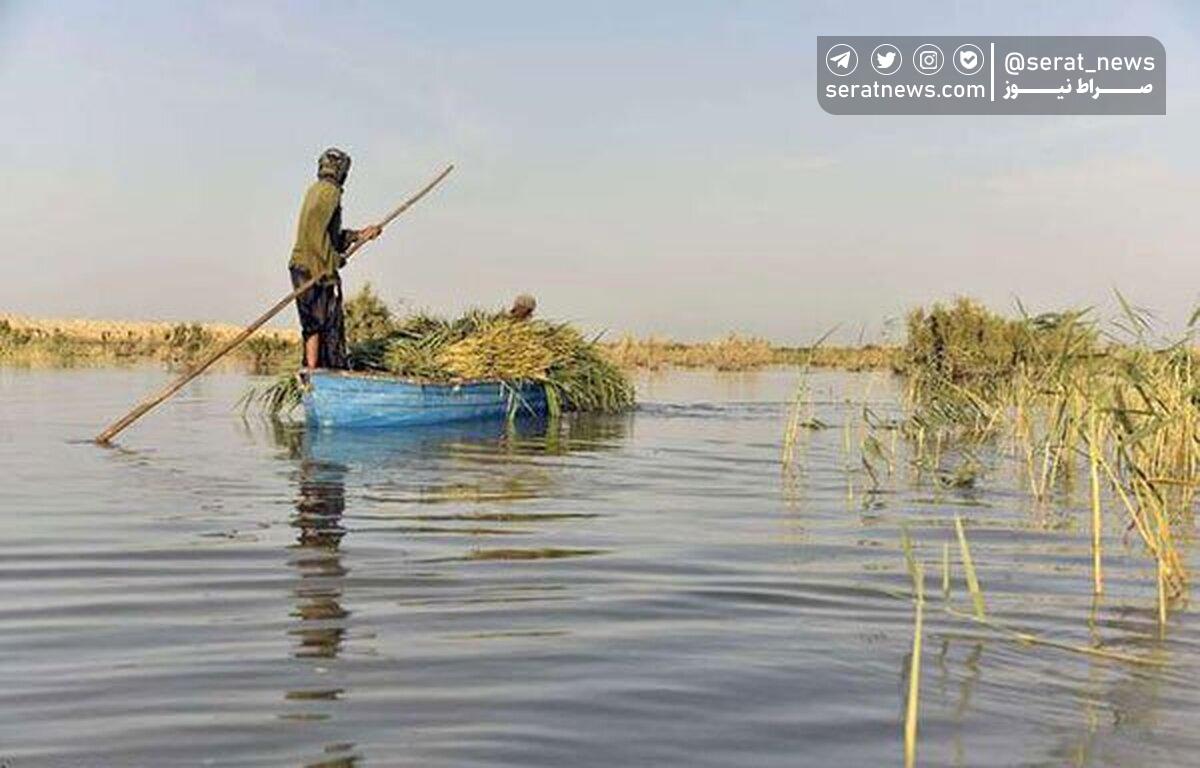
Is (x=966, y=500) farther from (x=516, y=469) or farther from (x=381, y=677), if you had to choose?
(x=381, y=677)

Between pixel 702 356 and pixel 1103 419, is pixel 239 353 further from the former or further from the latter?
pixel 1103 419

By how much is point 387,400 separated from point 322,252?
171cm

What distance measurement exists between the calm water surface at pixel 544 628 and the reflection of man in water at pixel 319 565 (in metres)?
0.02

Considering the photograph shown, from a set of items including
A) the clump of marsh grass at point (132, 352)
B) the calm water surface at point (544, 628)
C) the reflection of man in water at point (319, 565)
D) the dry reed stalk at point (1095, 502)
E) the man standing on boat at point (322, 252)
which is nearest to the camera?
the calm water surface at point (544, 628)

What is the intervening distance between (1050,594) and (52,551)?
3.97 m

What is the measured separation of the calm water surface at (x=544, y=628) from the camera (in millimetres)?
2916

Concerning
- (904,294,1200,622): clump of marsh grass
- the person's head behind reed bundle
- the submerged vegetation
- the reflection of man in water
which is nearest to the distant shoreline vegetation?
the submerged vegetation

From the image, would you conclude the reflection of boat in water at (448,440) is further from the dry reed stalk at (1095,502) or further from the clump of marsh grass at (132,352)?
the clump of marsh grass at (132,352)

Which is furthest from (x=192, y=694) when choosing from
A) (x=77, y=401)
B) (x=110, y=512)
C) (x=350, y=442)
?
(x=77, y=401)

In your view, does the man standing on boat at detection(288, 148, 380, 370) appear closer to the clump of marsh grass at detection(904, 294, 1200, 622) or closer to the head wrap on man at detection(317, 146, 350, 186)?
the head wrap on man at detection(317, 146, 350, 186)

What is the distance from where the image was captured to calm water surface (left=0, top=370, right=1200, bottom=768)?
2916 mm

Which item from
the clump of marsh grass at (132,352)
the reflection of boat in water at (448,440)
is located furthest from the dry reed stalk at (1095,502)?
the clump of marsh grass at (132,352)

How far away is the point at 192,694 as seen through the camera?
320cm

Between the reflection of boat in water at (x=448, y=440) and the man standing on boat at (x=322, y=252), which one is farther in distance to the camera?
the man standing on boat at (x=322, y=252)
